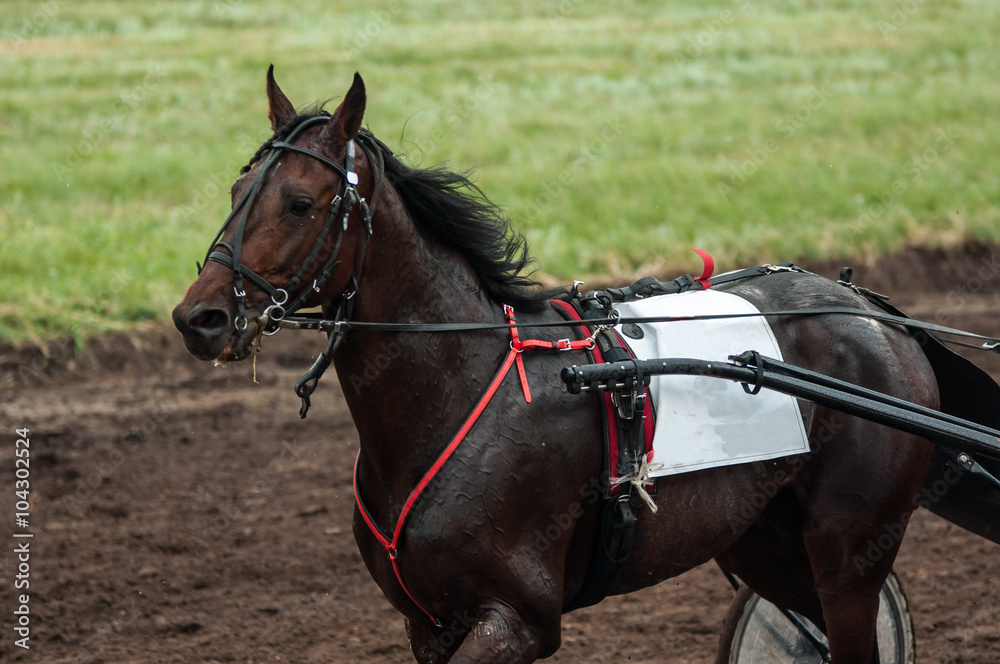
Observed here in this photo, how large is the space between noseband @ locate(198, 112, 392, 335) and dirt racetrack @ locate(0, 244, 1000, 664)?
256cm

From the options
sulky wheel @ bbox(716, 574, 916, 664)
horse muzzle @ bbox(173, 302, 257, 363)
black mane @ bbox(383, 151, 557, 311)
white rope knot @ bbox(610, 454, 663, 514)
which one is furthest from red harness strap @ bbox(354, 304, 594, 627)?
sulky wheel @ bbox(716, 574, 916, 664)

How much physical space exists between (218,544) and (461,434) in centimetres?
348

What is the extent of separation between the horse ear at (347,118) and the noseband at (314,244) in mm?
37

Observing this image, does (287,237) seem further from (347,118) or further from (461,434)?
(461,434)

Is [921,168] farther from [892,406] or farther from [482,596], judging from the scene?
[482,596]

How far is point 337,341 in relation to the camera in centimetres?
320

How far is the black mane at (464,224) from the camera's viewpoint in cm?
336

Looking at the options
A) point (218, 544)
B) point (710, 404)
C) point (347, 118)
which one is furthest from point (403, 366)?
point (218, 544)

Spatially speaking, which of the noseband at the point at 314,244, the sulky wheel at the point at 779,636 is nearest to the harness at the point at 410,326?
the noseband at the point at 314,244

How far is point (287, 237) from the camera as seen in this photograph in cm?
299

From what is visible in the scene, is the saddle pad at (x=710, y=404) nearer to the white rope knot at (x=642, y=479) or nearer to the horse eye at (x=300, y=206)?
the white rope knot at (x=642, y=479)

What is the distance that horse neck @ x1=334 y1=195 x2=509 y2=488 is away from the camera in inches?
→ 127

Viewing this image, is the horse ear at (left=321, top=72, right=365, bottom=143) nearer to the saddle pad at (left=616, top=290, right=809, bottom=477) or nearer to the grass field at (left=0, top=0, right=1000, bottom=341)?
the saddle pad at (left=616, top=290, right=809, bottom=477)

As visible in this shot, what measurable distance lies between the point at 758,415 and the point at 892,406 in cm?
46
